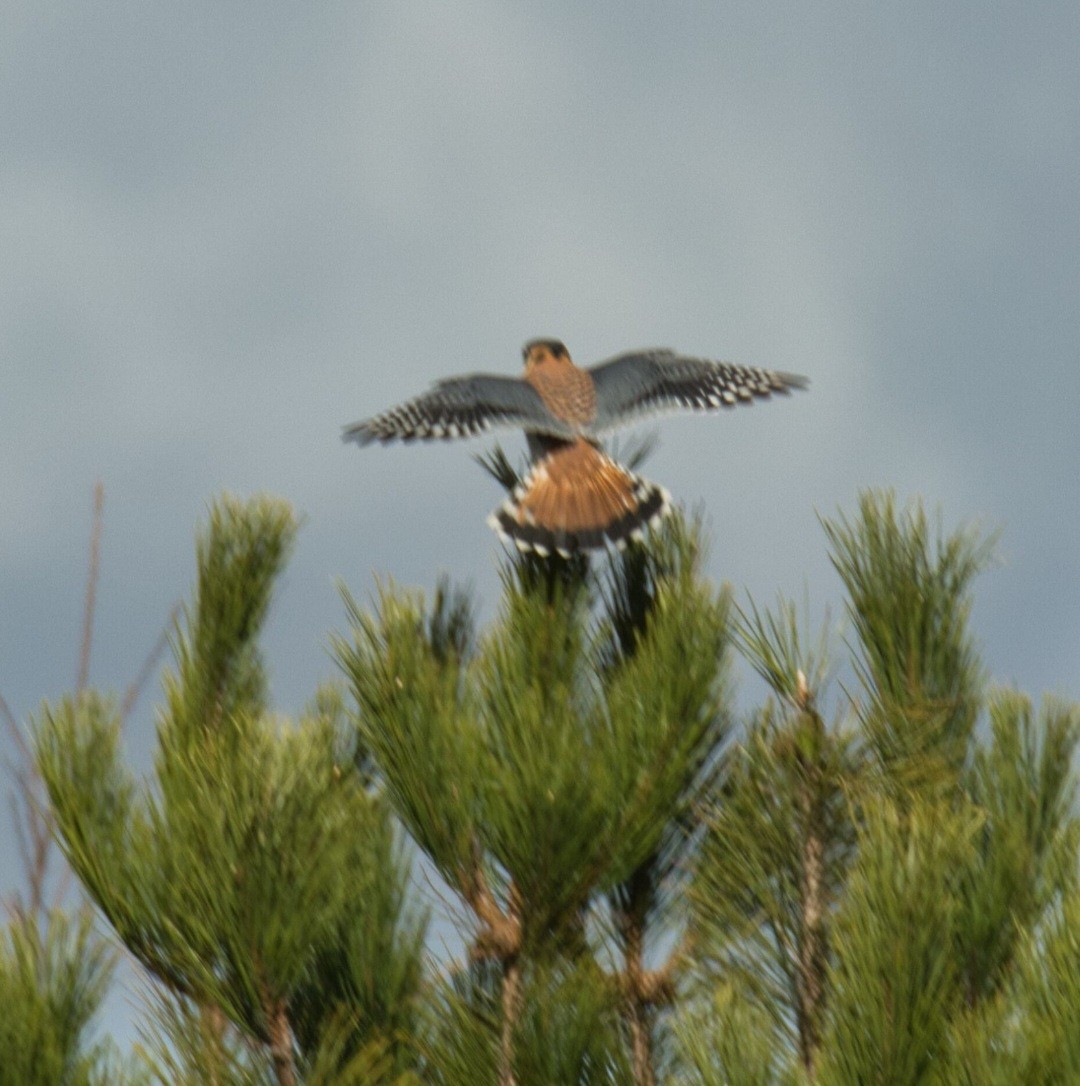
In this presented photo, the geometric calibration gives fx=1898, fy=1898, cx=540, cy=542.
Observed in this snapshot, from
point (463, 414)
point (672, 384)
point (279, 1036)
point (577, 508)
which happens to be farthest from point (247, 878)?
point (672, 384)

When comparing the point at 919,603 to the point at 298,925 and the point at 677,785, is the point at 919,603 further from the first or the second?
the point at 298,925

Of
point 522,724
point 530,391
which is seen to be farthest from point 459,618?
point 530,391

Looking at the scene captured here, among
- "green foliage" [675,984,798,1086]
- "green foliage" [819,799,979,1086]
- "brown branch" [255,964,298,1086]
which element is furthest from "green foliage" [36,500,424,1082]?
"green foliage" [819,799,979,1086]

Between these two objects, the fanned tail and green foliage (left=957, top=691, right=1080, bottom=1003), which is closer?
green foliage (left=957, top=691, right=1080, bottom=1003)

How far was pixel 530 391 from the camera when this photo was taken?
601 centimetres

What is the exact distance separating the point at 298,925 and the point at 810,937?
1043mm

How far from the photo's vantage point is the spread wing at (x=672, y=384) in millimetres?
6324

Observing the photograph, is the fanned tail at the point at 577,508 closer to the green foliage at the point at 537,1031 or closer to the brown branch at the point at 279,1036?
the green foliage at the point at 537,1031

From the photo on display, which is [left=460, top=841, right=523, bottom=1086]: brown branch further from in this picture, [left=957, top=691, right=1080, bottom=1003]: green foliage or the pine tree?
[left=957, top=691, right=1080, bottom=1003]: green foliage

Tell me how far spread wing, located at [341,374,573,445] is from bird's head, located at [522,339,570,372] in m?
0.80

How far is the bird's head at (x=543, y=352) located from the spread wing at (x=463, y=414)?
Answer: 80cm

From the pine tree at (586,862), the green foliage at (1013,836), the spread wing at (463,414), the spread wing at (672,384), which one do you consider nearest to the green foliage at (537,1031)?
the pine tree at (586,862)

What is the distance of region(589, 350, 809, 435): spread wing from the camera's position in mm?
6324

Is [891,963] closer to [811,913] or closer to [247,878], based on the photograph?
[811,913]
